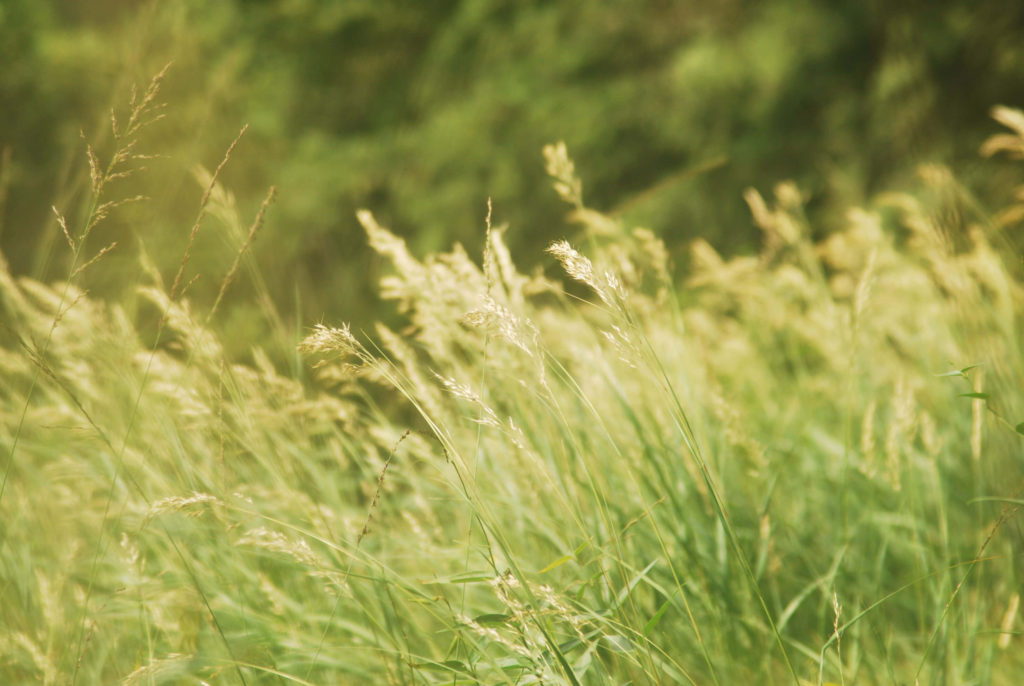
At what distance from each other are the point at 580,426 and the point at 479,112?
16.9 feet

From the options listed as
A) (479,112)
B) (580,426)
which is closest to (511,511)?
(580,426)

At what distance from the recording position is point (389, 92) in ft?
23.1

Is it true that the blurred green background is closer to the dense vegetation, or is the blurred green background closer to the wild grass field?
the dense vegetation

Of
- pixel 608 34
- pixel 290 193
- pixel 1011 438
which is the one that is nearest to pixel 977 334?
pixel 1011 438

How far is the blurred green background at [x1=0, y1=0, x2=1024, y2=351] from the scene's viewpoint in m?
5.18

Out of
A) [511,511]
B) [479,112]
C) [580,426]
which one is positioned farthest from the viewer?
[479,112]

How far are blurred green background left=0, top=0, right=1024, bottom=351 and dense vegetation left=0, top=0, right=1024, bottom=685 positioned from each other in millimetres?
58

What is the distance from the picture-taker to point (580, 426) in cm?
166

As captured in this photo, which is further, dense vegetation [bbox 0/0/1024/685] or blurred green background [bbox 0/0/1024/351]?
blurred green background [bbox 0/0/1024/351]

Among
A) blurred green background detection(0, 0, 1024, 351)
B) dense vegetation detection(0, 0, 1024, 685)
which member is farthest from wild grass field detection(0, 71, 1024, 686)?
blurred green background detection(0, 0, 1024, 351)

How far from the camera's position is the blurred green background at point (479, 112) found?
5176 millimetres

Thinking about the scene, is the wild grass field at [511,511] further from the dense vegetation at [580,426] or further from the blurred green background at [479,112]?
the blurred green background at [479,112]

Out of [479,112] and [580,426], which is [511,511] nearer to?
[580,426]

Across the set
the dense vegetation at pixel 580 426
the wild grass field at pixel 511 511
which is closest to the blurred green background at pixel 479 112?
the dense vegetation at pixel 580 426
